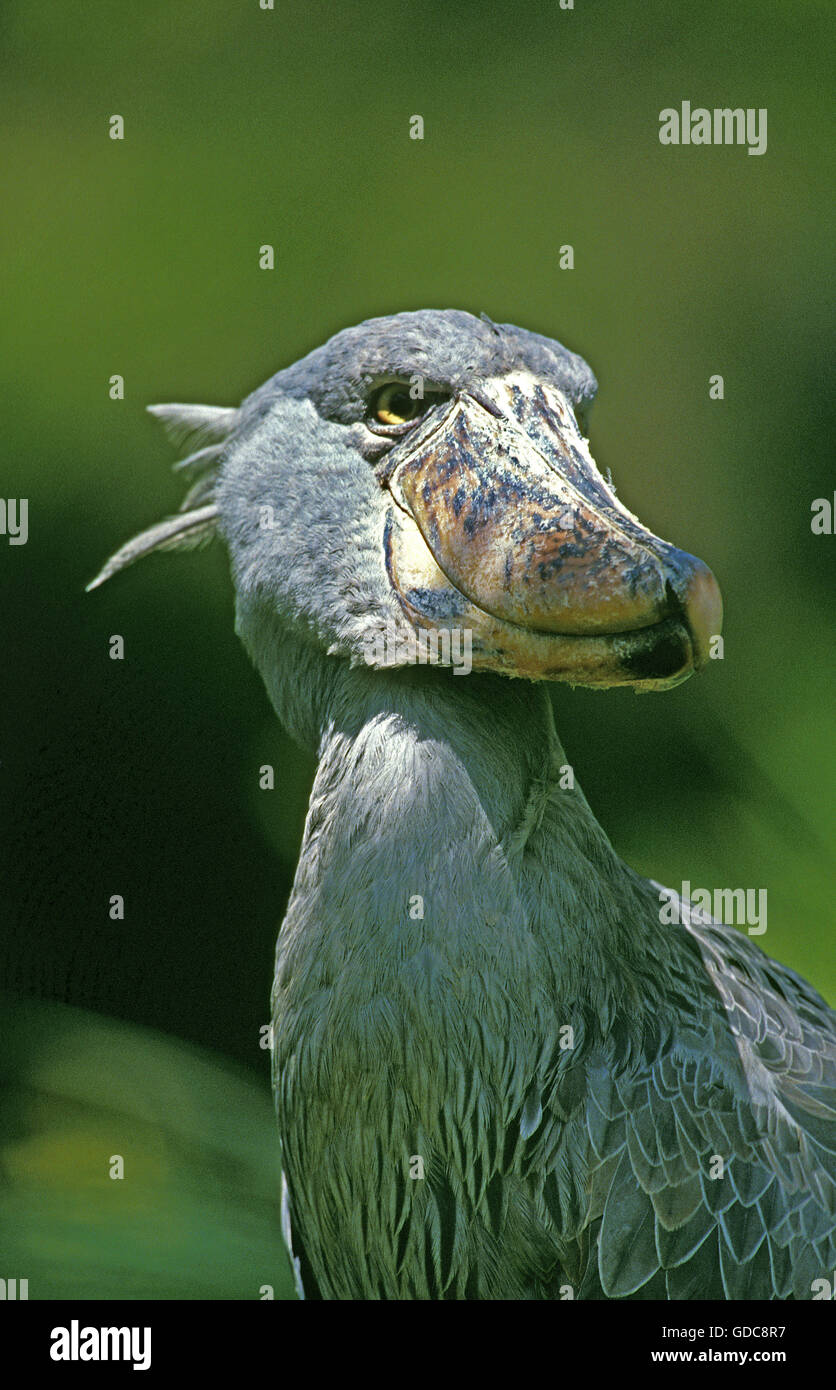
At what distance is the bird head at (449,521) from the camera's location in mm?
1322

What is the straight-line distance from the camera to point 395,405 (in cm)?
162

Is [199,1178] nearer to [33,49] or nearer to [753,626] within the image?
[753,626]

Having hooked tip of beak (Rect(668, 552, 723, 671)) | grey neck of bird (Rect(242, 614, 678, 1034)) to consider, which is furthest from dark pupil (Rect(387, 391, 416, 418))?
hooked tip of beak (Rect(668, 552, 723, 671))

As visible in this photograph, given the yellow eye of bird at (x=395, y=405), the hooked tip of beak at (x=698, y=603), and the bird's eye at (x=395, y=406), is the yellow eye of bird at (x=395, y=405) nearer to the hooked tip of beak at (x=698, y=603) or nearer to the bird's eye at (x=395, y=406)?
the bird's eye at (x=395, y=406)

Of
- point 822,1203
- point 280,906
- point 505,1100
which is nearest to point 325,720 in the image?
point 505,1100

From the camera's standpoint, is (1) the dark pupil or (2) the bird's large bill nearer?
(2) the bird's large bill

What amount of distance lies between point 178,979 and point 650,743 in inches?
48.1

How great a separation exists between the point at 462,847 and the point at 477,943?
0.12 m

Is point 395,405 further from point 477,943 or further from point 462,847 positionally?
point 477,943

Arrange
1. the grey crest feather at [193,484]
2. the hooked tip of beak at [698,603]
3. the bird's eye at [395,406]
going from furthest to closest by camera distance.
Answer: the grey crest feather at [193,484] < the bird's eye at [395,406] < the hooked tip of beak at [698,603]

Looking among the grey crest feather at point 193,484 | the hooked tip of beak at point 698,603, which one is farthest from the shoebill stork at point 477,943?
the grey crest feather at point 193,484

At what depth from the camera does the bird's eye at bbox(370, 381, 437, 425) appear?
1607 mm

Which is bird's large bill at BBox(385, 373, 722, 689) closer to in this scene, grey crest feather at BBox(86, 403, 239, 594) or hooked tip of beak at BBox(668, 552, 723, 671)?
hooked tip of beak at BBox(668, 552, 723, 671)

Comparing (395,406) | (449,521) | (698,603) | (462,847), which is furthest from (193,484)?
(698,603)
